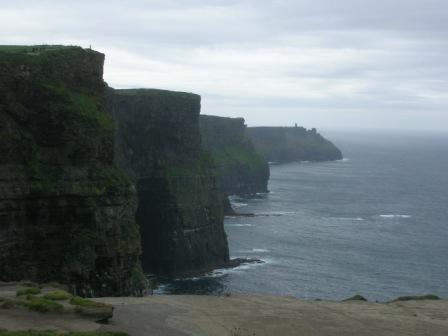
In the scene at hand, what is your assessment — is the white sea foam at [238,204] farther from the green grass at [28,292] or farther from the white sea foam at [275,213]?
the green grass at [28,292]

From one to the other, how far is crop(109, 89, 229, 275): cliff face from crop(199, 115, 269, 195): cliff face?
62533mm

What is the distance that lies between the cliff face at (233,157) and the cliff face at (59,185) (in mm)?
107007

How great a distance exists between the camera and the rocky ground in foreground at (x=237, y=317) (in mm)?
29484

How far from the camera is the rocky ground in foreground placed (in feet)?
96.7

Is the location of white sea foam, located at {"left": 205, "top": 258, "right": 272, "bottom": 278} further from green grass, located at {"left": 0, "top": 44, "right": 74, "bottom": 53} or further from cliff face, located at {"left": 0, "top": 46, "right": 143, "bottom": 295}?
green grass, located at {"left": 0, "top": 44, "right": 74, "bottom": 53}

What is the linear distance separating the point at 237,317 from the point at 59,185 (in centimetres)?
2256

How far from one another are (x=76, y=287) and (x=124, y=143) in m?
44.6

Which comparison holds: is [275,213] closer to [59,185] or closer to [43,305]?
[59,185]

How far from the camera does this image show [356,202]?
16025 centimetres

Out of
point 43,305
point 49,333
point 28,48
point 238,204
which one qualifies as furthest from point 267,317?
point 238,204

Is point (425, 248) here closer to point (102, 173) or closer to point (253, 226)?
point (253, 226)

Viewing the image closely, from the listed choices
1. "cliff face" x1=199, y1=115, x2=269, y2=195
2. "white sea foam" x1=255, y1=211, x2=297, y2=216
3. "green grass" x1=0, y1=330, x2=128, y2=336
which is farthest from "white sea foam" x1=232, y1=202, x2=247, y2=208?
"green grass" x1=0, y1=330, x2=128, y2=336

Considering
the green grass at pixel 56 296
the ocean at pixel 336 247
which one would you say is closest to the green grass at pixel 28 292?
the green grass at pixel 56 296

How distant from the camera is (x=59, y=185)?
52.3 metres
